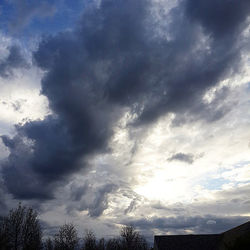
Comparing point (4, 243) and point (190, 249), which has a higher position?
point (4, 243)

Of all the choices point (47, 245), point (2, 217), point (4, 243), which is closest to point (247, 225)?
point (4, 243)

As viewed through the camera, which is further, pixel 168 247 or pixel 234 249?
pixel 168 247

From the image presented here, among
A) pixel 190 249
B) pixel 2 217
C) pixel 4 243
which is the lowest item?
pixel 190 249

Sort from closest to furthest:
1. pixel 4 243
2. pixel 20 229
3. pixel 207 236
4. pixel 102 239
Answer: pixel 4 243 → pixel 20 229 → pixel 207 236 → pixel 102 239

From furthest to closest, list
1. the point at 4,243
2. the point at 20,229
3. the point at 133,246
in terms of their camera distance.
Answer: the point at 133,246 < the point at 20,229 < the point at 4,243

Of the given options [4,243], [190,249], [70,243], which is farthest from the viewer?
[70,243]

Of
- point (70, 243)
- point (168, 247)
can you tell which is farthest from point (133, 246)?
point (168, 247)

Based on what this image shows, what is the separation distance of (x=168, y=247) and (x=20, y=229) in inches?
1502

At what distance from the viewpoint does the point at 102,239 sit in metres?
114

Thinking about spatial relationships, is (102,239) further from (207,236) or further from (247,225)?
Result: (247,225)

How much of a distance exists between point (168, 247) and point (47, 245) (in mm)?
57602

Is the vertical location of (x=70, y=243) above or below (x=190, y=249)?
above

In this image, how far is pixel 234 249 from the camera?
38.9 metres

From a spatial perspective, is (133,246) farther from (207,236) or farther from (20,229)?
(20,229)
